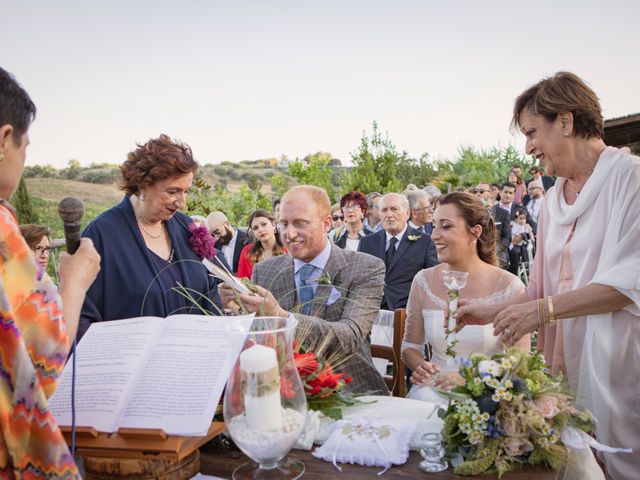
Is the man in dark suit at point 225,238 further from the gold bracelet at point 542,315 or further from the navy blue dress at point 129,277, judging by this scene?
the gold bracelet at point 542,315

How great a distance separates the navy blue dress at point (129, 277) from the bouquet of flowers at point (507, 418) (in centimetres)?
161

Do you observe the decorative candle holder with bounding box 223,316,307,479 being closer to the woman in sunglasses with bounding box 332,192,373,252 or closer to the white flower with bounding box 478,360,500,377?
the white flower with bounding box 478,360,500,377

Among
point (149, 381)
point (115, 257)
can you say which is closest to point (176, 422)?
point (149, 381)

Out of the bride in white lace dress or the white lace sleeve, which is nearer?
the bride in white lace dress

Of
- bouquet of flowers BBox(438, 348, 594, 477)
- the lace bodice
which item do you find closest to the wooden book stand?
bouquet of flowers BBox(438, 348, 594, 477)

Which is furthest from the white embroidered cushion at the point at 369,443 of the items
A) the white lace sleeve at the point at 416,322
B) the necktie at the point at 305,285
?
the white lace sleeve at the point at 416,322

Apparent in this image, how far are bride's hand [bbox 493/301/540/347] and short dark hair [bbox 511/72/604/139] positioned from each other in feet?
3.01

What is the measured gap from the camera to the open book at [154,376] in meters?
1.55

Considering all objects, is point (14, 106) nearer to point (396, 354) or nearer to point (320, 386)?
point (320, 386)

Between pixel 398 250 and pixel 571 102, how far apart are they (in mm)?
3778

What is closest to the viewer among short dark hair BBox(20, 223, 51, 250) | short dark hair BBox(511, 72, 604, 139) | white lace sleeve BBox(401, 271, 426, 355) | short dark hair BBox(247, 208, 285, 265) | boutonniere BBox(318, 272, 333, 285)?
short dark hair BBox(511, 72, 604, 139)

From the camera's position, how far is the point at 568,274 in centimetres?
274

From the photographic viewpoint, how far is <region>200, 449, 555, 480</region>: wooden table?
1645mm

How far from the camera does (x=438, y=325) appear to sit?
3664mm
